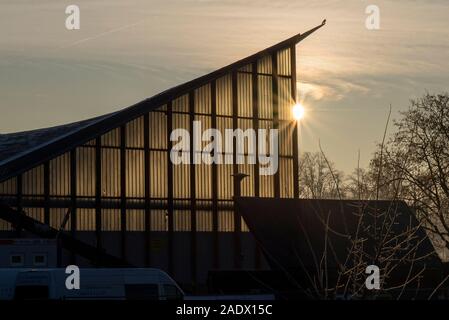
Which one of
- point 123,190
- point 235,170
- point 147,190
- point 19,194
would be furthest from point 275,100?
point 19,194

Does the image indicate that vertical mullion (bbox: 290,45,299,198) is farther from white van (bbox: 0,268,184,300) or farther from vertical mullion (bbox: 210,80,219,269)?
white van (bbox: 0,268,184,300)

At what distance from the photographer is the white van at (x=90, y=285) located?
27.5 metres

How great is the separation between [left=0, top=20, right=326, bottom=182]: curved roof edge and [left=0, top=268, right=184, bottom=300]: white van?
76.6ft

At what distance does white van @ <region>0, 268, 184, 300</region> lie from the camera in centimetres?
2747

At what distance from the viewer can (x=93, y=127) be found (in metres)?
55.7

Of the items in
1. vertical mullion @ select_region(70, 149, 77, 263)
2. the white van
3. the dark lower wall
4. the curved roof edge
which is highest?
the curved roof edge

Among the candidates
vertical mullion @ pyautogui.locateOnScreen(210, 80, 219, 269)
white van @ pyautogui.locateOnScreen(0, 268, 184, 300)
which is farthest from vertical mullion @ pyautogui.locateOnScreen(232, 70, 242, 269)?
white van @ pyautogui.locateOnScreen(0, 268, 184, 300)

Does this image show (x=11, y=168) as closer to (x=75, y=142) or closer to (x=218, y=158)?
(x=75, y=142)

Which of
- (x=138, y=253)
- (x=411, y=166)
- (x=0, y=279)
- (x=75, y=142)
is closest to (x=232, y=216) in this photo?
(x=138, y=253)

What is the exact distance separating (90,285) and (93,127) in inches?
1109

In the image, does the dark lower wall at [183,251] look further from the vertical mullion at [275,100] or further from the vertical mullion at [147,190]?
the vertical mullion at [275,100]

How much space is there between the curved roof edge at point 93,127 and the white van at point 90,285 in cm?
2335

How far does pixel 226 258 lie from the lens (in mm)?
60188
